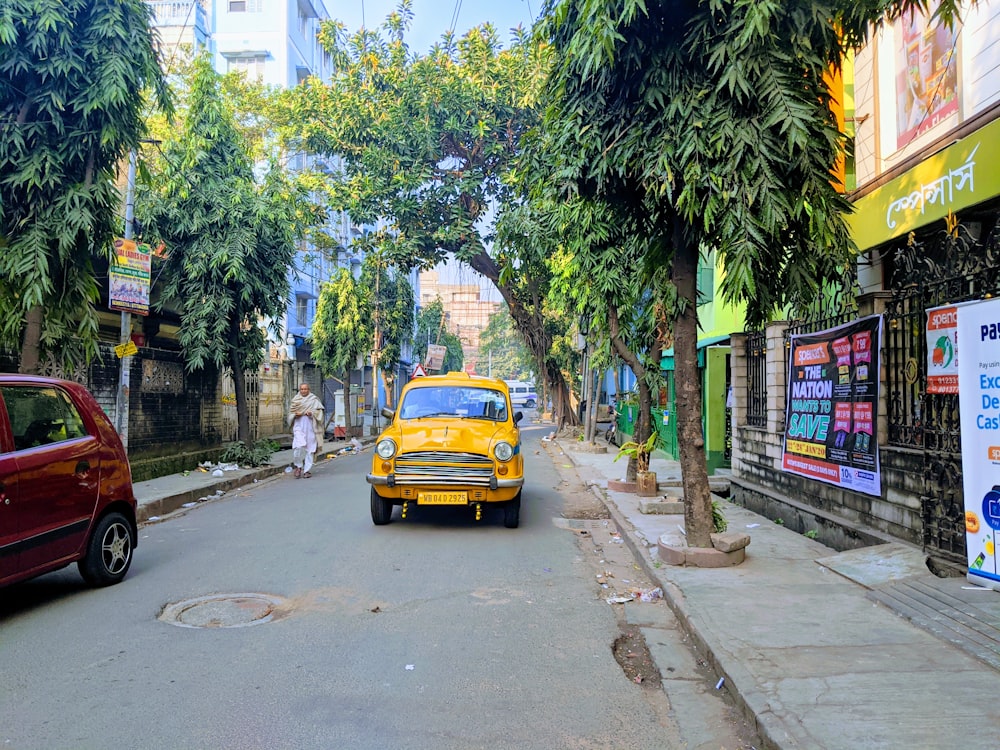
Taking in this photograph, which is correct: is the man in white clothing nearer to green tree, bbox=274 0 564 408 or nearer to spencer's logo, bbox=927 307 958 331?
green tree, bbox=274 0 564 408

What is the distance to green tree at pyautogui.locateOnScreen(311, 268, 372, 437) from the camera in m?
27.7

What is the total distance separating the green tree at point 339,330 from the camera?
27656mm

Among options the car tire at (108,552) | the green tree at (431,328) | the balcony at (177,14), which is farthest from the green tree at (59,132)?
the green tree at (431,328)

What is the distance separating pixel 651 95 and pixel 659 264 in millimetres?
2065

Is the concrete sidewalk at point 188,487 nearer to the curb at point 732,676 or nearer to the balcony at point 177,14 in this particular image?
the curb at point 732,676

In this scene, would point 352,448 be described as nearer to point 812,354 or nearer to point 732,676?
point 812,354

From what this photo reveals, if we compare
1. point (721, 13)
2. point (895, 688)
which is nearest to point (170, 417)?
point (721, 13)

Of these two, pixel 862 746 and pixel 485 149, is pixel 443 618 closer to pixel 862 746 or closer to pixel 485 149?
pixel 862 746

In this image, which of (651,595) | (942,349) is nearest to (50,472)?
(651,595)

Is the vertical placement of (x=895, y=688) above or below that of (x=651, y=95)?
below

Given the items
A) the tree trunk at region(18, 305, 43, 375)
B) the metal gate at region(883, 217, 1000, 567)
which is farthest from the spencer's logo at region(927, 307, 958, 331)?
the tree trunk at region(18, 305, 43, 375)

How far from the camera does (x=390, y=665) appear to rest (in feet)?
15.4

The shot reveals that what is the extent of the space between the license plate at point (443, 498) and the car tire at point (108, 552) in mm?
3217

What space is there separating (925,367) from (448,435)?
17.2 feet
